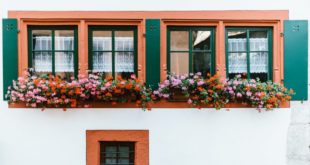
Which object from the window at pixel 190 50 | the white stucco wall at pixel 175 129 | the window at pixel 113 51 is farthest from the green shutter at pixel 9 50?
the window at pixel 190 50

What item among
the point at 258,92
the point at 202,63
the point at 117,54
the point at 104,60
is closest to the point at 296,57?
the point at 258,92

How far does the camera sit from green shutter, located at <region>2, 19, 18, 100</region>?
548 cm

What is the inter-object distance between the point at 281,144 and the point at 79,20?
371cm

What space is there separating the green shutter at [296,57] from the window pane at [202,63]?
3.91 ft

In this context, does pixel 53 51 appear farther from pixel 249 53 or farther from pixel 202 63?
pixel 249 53

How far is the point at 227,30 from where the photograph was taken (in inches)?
223

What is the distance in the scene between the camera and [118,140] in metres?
5.50

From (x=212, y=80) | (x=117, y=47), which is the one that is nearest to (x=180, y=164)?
(x=212, y=80)

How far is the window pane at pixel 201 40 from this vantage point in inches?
223

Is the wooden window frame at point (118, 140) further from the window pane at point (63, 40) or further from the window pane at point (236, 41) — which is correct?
the window pane at point (236, 41)

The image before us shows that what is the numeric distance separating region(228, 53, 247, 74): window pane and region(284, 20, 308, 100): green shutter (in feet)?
2.04

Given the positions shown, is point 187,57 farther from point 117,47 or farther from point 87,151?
point 87,151

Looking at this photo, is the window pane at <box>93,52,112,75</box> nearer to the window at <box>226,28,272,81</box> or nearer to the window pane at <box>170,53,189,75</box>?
the window pane at <box>170,53,189,75</box>

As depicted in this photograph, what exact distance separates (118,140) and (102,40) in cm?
160
